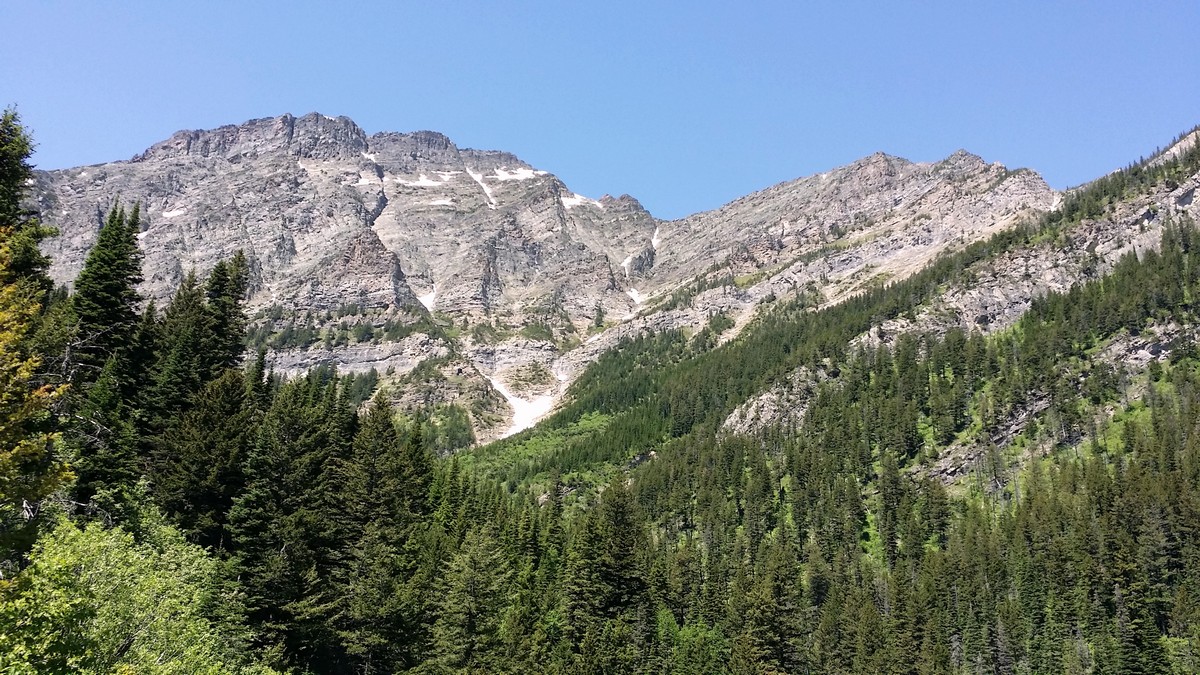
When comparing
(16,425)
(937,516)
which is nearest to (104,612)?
(16,425)

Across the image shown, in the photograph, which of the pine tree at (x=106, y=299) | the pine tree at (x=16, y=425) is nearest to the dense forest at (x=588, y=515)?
the pine tree at (x=16, y=425)

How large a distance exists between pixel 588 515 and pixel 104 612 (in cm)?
5424

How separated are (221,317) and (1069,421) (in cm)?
16657

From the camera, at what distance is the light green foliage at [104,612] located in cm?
1833

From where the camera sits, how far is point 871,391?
18500 cm

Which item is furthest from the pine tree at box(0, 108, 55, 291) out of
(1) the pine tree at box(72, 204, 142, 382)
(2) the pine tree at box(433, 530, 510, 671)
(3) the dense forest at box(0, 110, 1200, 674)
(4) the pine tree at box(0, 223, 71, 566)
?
(2) the pine tree at box(433, 530, 510, 671)

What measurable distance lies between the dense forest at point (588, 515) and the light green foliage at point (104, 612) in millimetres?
115

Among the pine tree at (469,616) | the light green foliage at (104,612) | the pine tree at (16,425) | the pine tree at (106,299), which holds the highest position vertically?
the pine tree at (106,299)

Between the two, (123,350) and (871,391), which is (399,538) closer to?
(123,350)

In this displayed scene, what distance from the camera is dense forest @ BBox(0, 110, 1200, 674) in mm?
29047

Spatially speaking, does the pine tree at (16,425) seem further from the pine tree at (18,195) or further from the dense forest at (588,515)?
the pine tree at (18,195)

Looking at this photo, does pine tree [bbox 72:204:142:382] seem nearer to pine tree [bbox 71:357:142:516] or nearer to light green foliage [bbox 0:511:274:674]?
pine tree [bbox 71:357:142:516]

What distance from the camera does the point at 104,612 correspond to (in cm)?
2398

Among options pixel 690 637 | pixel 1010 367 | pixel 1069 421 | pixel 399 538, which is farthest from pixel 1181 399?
pixel 399 538
